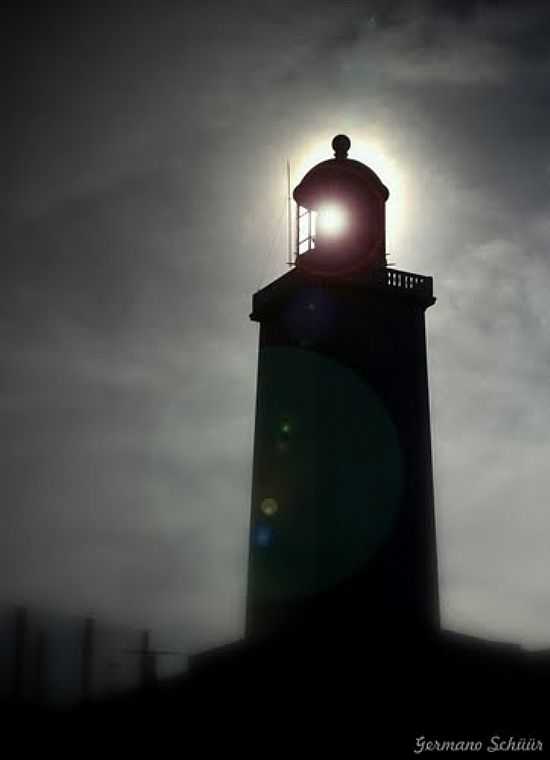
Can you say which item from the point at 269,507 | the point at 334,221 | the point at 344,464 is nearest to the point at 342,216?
the point at 334,221

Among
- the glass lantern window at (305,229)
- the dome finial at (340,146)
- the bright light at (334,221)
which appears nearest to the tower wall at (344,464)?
the glass lantern window at (305,229)

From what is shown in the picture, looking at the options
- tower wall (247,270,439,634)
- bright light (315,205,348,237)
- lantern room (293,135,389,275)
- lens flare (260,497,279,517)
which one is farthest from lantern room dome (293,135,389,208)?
lens flare (260,497,279,517)

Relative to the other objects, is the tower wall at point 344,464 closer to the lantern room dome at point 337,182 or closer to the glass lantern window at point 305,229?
the glass lantern window at point 305,229

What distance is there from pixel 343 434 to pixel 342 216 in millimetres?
6626

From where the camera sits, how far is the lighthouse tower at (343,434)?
31625 mm

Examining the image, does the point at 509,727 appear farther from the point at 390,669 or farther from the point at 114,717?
the point at 114,717

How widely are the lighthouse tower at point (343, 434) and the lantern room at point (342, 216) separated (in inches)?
1.6

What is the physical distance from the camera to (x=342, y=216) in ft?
111

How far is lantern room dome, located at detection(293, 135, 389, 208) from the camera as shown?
33750 millimetres

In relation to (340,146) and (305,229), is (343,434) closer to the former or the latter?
(305,229)

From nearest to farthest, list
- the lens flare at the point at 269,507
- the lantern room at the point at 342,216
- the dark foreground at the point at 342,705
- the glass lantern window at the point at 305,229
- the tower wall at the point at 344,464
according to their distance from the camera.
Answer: the dark foreground at the point at 342,705, the tower wall at the point at 344,464, the lens flare at the point at 269,507, the lantern room at the point at 342,216, the glass lantern window at the point at 305,229

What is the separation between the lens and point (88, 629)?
4456cm

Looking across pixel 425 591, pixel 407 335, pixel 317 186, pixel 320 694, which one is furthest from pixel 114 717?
pixel 317 186

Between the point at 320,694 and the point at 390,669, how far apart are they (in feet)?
6.41
